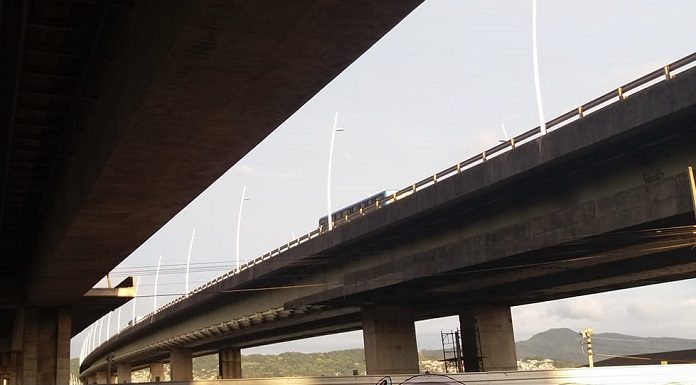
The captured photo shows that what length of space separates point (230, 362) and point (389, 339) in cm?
5343

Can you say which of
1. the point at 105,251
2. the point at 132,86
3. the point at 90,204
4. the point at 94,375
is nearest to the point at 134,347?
the point at 94,375

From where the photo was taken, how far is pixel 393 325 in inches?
1713

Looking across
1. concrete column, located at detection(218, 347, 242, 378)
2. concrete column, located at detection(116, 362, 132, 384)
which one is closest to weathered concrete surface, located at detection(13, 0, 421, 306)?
concrete column, located at detection(218, 347, 242, 378)

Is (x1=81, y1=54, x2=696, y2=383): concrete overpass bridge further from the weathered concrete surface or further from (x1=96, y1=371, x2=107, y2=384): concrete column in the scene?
(x1=96, y1=371, x2=107, y2=384): concrete column

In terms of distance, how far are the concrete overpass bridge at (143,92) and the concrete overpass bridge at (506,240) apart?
586 inches

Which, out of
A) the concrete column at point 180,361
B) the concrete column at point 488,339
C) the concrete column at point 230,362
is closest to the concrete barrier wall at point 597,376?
the concrete column at point 488,339

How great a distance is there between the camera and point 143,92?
424 inches

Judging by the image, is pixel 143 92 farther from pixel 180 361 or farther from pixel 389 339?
pixel 180 361

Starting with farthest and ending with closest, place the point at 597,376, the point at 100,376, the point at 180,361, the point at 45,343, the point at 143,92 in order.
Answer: the point at 100,376
the point at 180,361
the point at 45,343
the point at 597,376
the point at 143,92

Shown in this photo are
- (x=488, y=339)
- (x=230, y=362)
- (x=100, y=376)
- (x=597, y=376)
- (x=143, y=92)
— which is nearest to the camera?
(x=143, y=92)

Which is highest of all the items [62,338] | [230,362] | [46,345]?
[62,338]

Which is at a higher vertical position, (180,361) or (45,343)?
(45,343)

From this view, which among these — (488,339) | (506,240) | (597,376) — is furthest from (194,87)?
(488,339)

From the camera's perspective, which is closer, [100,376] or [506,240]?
[506,240]
